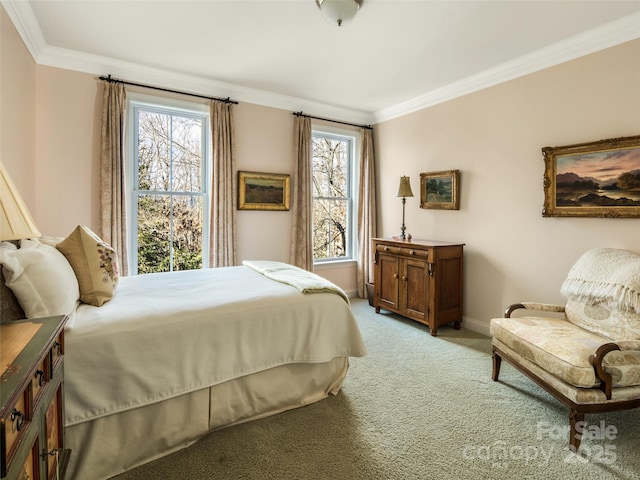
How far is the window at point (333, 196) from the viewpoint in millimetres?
4980

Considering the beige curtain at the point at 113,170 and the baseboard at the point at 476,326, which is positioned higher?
the beige curtain at the point at 113,170

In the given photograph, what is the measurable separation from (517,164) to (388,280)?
189 centimetres

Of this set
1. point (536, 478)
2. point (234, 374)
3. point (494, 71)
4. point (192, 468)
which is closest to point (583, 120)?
point (494, 71)

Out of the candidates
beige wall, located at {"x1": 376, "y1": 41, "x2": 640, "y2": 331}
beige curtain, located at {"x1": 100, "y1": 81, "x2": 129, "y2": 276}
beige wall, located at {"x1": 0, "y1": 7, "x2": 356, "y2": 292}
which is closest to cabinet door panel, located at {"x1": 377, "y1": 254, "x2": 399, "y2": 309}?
beige wall, located at {"x1": 376, "y1": 41, "x2": 640, "y2": 331}

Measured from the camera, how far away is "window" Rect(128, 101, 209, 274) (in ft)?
12.0

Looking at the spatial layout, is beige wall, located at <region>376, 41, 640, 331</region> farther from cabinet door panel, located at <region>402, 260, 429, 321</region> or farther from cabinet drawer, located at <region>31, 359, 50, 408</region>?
cabinet drawer, located at <region>31, 359, 50, 408</region>

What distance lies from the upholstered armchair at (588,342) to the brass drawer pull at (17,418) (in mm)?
2440

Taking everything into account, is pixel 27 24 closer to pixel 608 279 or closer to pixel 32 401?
pixel 32 401

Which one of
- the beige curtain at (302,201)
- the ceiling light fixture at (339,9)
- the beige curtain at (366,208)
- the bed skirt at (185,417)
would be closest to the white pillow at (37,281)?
the bed skirt at (185,417)

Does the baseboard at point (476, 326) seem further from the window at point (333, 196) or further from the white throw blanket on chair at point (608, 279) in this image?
the window at point (333, 196)

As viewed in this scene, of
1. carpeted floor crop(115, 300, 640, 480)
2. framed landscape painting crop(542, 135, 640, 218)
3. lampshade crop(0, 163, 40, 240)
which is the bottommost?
carpeted floor crop(115, 300, 640, 480)

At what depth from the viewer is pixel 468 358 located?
3.07 meters

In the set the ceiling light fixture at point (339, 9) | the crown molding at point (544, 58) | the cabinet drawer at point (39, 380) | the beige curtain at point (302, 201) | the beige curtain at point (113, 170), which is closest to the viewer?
the cabinet drawer at point (39, 380)

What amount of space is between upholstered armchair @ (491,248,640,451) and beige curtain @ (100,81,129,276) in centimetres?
352
